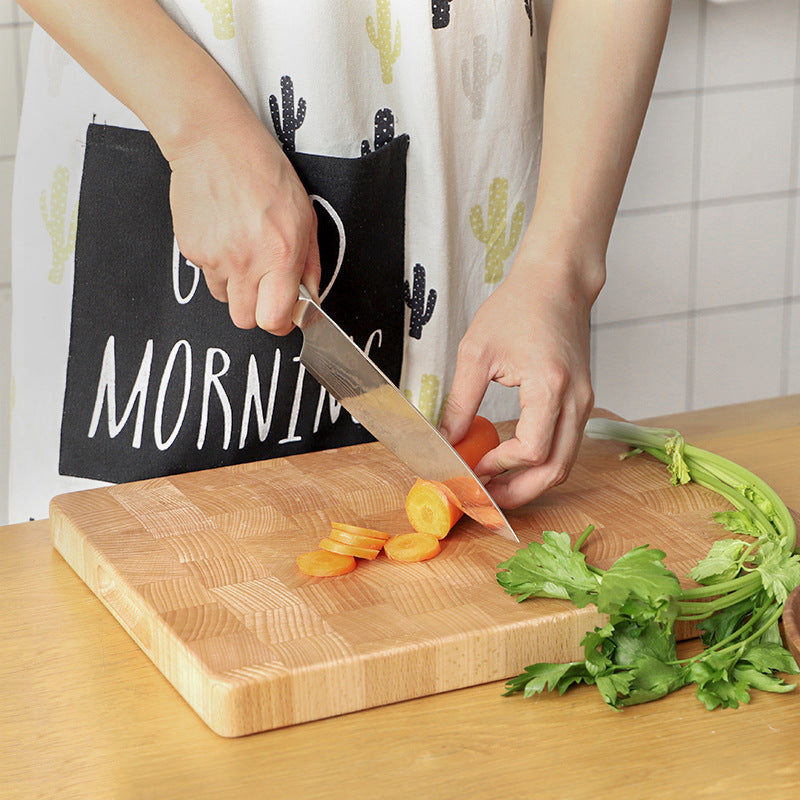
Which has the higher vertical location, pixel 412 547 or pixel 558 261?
pixel 558 261

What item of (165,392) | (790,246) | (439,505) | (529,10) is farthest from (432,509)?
(790,246)

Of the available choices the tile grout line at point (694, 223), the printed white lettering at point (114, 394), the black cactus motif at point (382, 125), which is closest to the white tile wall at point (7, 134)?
the printed white lettering at point (114, 394)

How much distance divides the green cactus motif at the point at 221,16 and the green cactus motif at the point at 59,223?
0.23 meters

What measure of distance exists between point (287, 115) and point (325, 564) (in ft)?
1.58

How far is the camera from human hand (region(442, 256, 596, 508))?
3.26ft

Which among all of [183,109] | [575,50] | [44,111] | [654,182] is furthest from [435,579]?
[654,182]

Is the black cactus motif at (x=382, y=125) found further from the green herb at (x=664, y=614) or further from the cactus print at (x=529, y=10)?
the green herb at (x=664, y=614)

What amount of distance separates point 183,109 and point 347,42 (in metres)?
0.22

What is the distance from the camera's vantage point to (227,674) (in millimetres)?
748

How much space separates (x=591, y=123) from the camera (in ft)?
3.66

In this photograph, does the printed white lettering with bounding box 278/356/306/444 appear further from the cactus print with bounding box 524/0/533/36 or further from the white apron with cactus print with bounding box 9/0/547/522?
the cactus print with bounding box 524/0/533/36

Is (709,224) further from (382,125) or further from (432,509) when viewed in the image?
(432,509)

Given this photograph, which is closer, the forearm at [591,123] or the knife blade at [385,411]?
the knife blade at [385,411]

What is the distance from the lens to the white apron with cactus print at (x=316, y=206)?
1129mm
